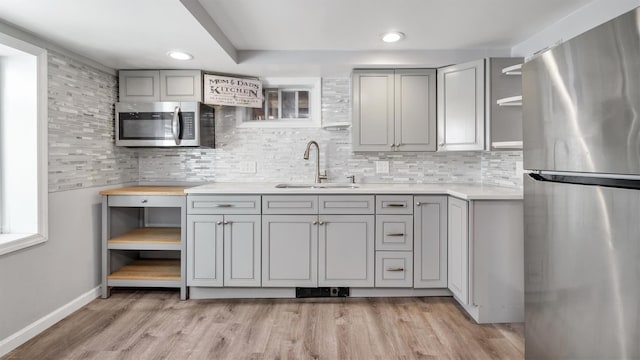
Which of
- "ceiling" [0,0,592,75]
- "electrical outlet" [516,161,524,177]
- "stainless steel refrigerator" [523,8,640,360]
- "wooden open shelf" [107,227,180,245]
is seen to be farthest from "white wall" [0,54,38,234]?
"electrical outlet" [516,161,524,177]

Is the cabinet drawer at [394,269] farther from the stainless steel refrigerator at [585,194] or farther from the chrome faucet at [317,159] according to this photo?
the stainless steel refrigerator at [585,194]

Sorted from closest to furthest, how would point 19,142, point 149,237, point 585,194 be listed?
1. point 585,194
2. point 19,142
3. point 149,237

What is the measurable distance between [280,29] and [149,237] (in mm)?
2029

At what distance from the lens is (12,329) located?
2.06 m

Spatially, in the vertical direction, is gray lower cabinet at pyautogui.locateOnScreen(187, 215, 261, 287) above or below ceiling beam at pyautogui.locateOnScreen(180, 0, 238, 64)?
below

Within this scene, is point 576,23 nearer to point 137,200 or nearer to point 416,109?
point 416,109

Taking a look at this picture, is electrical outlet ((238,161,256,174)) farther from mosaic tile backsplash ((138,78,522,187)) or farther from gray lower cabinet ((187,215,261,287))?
gray lower cabinet ((187,215,261,287))

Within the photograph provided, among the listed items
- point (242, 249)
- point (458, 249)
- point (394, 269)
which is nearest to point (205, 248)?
point (242, 249)

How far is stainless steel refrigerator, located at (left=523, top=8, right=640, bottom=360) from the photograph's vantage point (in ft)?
3.23

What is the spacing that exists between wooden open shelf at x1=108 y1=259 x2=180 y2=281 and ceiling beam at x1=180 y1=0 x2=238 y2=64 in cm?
186

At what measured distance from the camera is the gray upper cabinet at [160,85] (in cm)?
303

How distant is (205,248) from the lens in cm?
273

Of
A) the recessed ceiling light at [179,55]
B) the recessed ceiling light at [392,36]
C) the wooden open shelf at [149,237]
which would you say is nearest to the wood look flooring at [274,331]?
the wooden open shelf at [149,237]

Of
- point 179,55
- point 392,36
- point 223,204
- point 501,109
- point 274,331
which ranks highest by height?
point 392,36
